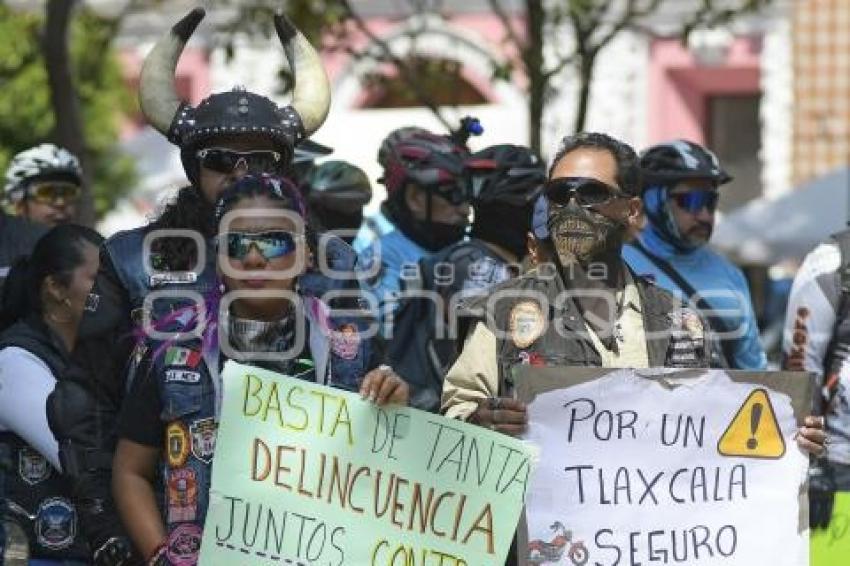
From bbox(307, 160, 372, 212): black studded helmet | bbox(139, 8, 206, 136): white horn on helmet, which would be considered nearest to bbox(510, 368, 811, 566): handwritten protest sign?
bbox(139, 8, 206, 136): white horn on helmet

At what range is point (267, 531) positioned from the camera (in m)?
5.00

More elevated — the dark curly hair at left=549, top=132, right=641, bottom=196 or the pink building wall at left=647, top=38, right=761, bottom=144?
the pink building wall at left=647, top=38, right=761, bottom=144

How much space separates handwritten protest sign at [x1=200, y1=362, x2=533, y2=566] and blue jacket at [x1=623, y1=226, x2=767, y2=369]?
3022mm

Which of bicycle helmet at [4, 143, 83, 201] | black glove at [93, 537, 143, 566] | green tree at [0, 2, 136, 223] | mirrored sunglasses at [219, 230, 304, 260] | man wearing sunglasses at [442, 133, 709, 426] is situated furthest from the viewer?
green tree at [0, 2, 136, 223]

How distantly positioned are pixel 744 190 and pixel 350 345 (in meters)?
19.8

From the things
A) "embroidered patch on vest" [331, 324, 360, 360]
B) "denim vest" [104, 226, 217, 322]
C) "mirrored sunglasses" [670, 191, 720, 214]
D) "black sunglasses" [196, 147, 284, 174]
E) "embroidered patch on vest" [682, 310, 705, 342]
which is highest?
"mirrored sunglasses" [670, 191, 720, 214]

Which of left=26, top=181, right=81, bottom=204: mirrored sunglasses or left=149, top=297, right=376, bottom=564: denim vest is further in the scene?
left=26, top=181, right=81, bottom=204: mirrored sunglasses

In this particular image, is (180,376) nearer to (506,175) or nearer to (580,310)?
(580,310)

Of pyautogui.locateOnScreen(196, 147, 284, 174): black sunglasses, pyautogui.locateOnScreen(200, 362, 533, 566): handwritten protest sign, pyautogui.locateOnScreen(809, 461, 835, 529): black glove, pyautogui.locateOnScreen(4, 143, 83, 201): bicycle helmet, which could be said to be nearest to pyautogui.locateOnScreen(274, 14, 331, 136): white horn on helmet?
pyautogui.locateOnScreen(196, 147, 284, 174): black sunglasses

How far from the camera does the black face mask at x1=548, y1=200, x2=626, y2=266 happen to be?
5531 millimetres

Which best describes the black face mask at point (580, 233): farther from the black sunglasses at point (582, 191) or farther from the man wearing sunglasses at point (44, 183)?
the man wearing sunglasses at point (44, 183)

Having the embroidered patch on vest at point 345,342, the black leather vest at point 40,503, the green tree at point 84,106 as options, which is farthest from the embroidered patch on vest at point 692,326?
the green tree at point 84,106

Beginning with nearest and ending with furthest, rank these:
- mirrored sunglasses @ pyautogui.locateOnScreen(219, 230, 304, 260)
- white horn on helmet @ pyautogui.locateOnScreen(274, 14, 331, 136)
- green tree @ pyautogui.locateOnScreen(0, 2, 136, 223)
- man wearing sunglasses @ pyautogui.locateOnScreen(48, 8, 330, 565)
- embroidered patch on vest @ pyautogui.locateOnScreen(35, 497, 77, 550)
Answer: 1. mirrored sunglasses @ pyautogui.locateOnScreen(219, 230, 304, 260)
2. man wearing sunglasses @ pyautogui.locateOnScreen(48, 8, 330, 565)
3. white horn on helmet @ pyautogui.locateOnScreen(274, 14, 331, 136)
4. embroidered patch on vest @ pyautogui.locateOnScreen(35, 497, 77, 550)
5. green tree @ pyautogui.locateOnScreen(0, 2, 136, 223)

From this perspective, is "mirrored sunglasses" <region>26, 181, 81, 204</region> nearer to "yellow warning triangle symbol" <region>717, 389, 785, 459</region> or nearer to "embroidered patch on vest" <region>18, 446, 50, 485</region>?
"embroidered patch on vest" <region>18, 446, 50, 485</region>
